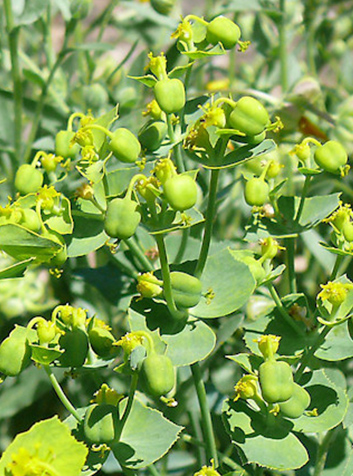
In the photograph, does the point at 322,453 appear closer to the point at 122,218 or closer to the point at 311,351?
the point at 311,351

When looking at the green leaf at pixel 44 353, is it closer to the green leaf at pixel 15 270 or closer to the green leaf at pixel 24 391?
the green leaf at pixel 15 270

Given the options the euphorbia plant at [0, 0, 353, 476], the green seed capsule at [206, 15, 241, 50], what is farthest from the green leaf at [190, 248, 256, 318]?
the green seed capsule at [206, 15, 241, 50]

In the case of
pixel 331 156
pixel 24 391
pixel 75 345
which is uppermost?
pixel 331 156

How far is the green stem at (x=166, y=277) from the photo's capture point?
709mm

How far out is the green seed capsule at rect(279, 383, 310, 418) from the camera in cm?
71

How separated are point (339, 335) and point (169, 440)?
0.24 metres

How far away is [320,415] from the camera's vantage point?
77 cm

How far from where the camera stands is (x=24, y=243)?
686 mm

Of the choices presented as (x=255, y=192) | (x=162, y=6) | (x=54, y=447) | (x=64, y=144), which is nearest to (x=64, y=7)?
(x=162, y=6)

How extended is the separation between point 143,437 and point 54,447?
13 centimetres

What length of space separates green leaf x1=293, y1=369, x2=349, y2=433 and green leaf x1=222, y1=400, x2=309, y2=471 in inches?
0.8

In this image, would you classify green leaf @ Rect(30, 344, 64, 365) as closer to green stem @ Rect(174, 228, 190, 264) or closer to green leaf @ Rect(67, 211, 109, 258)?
green leaf @ Rect(67, 211, 109, 258)

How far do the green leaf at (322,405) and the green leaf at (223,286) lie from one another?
0.12 m

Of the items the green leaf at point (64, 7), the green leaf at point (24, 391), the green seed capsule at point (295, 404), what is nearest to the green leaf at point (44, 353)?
the green seed capsule at point (295, 404)
